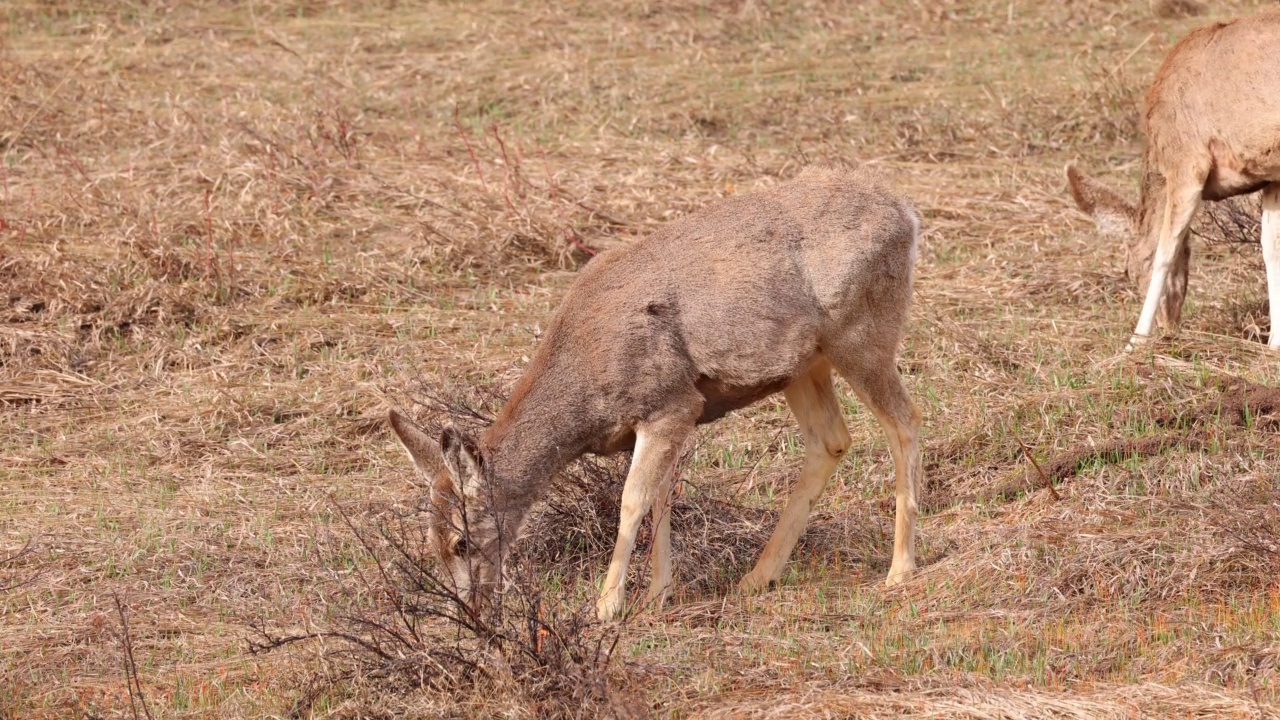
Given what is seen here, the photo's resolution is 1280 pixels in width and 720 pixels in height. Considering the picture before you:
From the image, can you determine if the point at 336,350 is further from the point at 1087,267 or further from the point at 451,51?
the point at 451,51

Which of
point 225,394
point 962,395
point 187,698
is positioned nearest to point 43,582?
point 187,698

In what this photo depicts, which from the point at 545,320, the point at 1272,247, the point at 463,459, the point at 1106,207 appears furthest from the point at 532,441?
the point at 1106,207

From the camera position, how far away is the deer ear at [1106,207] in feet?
39.1

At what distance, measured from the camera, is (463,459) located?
7.34 metres

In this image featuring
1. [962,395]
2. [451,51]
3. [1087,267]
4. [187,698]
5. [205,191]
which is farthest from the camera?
[451,51]

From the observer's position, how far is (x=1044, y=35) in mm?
18719

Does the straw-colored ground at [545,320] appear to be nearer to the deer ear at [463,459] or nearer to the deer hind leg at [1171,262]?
the deer hind leg at [1171,262]

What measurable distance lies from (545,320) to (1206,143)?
14.5ft

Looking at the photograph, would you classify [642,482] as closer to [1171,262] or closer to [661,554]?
[661,554]

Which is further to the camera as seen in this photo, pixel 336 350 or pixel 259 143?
pixel 259 143

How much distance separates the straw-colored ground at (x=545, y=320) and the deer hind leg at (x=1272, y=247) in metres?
0.30

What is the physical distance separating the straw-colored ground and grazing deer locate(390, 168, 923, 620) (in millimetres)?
669

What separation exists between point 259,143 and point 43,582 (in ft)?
22.5

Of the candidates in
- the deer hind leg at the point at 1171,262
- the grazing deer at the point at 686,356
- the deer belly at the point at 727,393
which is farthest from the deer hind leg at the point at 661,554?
the deer hind leg at the point at 1171,262
